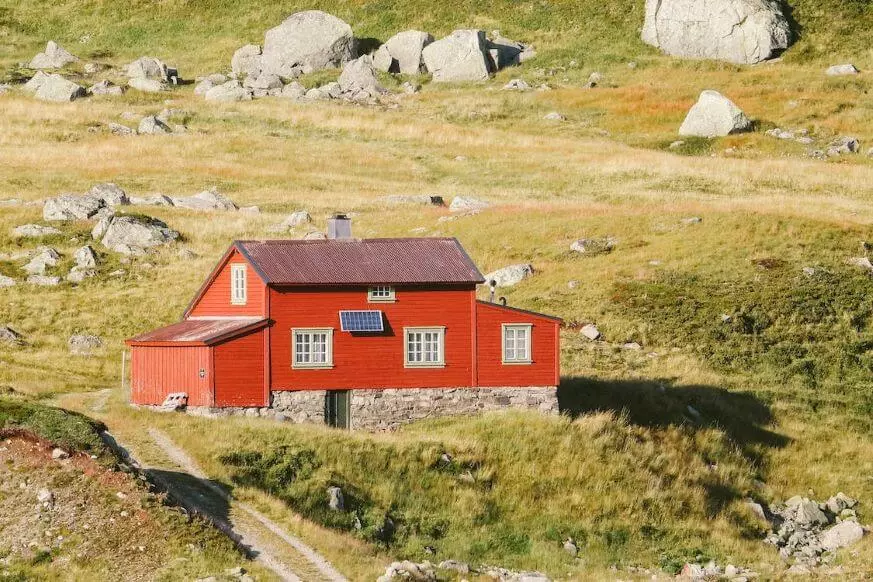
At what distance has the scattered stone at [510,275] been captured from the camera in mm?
66938

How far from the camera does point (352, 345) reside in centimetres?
4759

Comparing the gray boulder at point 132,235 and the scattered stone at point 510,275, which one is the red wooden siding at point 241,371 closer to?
the scattered stone at point 510,275

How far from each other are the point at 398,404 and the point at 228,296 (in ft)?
23.8

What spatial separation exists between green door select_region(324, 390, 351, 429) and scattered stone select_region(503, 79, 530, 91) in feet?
271

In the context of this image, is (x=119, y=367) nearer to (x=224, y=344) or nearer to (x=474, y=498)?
(x=224, y=344)

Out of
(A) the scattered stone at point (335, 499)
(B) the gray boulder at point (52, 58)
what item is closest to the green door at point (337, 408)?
(A) the scattered stone at point (335, 499)

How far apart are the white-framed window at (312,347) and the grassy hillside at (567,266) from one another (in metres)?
3.89

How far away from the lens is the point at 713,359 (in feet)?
190

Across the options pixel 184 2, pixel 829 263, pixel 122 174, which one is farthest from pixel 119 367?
pixel 184 2

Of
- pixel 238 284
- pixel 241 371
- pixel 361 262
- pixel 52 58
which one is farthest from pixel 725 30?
pixel 241 371

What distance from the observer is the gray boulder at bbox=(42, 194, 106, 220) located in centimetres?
7988

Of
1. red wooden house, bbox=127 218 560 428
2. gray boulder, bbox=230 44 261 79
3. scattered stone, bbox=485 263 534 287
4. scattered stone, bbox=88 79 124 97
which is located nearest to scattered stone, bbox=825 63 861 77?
gray boulder, bbox=230 44 261 79

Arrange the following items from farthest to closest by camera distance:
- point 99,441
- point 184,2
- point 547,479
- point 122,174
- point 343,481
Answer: point 184,2 < point 122,174 < point 547,479 < point 343,481 < point 99,441

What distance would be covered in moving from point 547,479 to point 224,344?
451 inches
